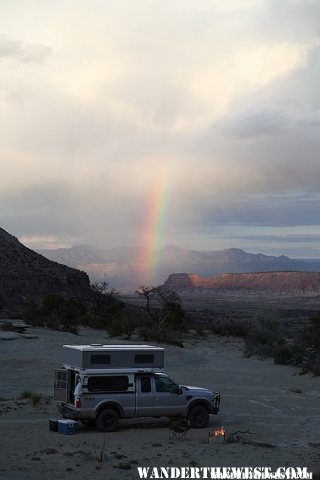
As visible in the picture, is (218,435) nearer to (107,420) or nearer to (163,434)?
(163,434)

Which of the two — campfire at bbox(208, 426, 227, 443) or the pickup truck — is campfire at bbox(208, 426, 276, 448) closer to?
campfire at bbox(208, 426, 227, 443)

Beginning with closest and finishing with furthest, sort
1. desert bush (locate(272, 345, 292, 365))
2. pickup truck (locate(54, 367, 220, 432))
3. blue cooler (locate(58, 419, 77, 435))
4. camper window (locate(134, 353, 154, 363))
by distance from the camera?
blue cooler (locate(58, 419, 77, 435))
pickup truck (locate(54, 367, 220, 432))
camper window (locate(134, 353, 154, 363))
desert bush (locate(272, 345, 292, 365))

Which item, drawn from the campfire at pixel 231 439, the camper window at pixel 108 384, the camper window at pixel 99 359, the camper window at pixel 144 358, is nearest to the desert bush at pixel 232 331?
the camper window at pixel 144 358

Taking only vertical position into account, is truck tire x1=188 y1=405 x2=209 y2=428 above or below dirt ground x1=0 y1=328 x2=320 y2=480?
above

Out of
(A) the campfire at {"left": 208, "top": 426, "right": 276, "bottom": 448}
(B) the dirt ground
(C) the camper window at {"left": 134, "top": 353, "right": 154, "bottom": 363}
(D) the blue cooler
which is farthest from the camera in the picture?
(C) the camper window at {"left": 134, "top": 353, "right": 154, "bottom": 363}

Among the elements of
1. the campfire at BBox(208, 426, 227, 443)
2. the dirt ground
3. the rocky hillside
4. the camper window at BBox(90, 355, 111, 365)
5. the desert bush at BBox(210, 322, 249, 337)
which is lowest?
the dirt ground

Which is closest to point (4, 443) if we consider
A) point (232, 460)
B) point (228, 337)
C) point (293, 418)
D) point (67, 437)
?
point (67, 437)

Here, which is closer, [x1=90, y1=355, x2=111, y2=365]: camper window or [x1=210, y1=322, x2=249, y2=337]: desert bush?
[x1=90, y1=355, x2=111, y2=365]: camper window

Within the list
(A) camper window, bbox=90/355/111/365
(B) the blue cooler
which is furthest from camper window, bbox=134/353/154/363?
(B) the blue cooler

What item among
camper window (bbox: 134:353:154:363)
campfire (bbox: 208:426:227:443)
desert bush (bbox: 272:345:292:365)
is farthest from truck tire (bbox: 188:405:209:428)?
desert bush (bbox: 272:345:292:365)

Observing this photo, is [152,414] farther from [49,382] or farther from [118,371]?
[49,382]

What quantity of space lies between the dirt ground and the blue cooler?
213 millimetres

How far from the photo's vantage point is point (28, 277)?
292 ft

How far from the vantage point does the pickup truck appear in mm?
18125
